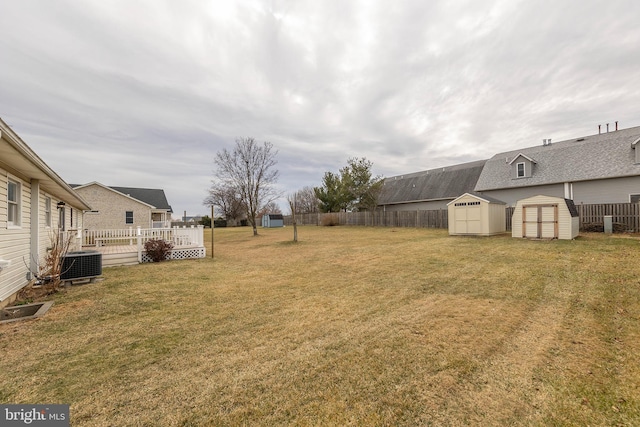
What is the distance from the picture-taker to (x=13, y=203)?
607cm

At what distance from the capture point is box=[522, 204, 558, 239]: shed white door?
1285 centimetres

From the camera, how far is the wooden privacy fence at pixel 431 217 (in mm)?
14180

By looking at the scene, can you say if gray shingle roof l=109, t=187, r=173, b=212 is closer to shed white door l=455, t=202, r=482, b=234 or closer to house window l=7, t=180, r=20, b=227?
house window l=7, t=180, r=20, b=227

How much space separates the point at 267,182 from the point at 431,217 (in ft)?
52.4

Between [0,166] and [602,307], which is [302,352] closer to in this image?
[602,307]

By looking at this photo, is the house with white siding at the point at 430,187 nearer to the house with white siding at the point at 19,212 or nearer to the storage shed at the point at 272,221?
the storage shed at the point at 272,221

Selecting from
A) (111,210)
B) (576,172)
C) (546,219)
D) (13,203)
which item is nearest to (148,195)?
(111,210)

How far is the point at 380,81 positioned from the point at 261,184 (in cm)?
1550

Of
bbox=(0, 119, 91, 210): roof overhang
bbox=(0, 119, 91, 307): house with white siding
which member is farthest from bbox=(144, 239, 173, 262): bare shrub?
bbox=(0, 119, 91, 210): roof overhang

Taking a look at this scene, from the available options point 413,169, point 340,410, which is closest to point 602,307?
point 340,410

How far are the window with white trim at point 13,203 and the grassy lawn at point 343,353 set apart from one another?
6.97 ft

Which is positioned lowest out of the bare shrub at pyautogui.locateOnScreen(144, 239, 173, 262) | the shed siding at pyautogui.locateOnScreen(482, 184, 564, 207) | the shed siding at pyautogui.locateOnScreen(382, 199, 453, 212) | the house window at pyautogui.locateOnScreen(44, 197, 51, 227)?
the bare shrub at pyautogui.locateOnScreen(144, 239, 173, 262)

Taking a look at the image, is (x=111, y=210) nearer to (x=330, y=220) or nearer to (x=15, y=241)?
(x=15, y=241)

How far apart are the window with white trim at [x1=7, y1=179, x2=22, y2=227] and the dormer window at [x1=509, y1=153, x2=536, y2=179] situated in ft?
91.7
